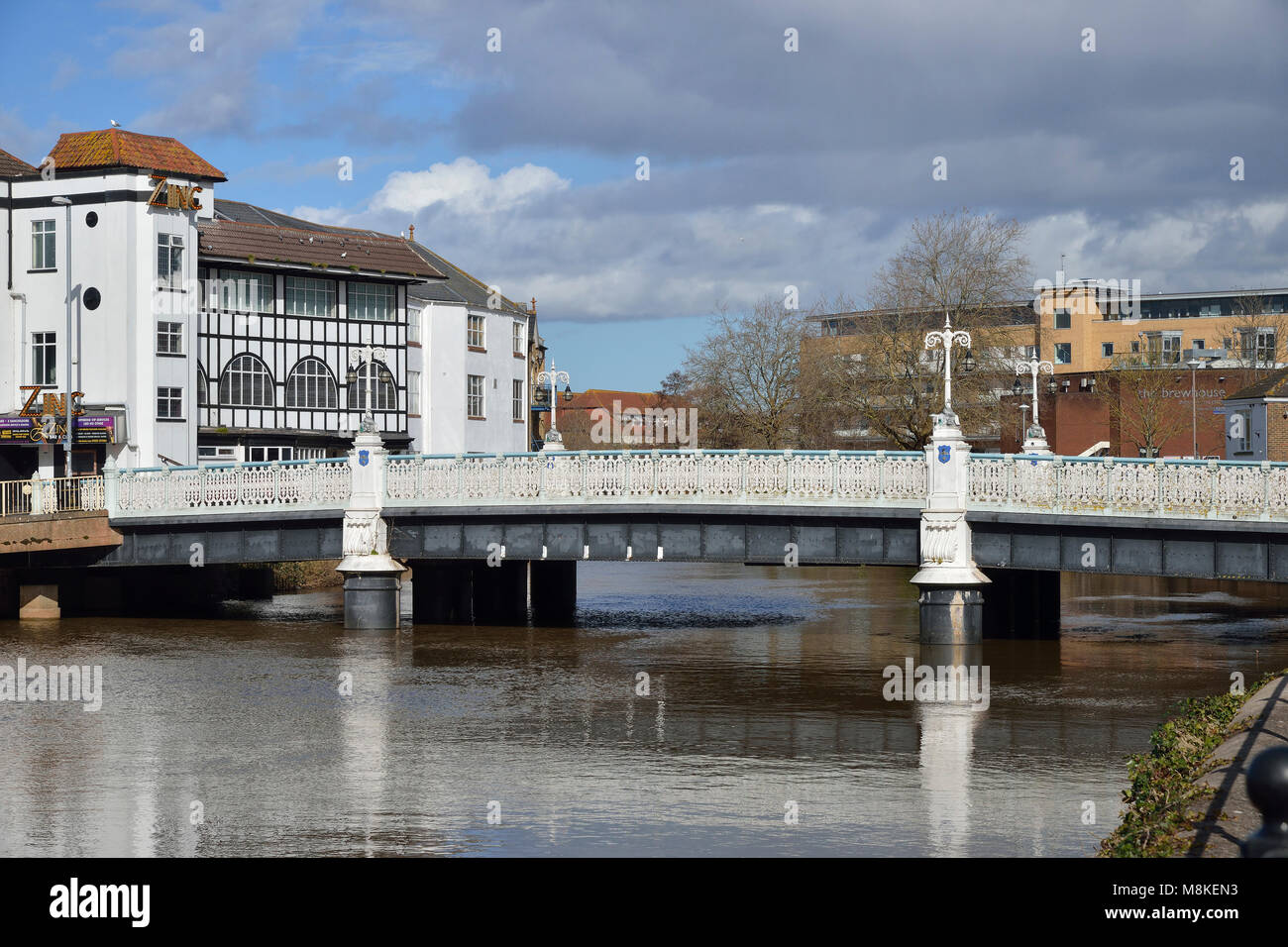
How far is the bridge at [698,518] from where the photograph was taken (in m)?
32.0

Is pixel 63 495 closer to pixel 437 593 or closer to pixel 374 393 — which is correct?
pixel 437 593

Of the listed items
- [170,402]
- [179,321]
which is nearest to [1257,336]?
[179,321]

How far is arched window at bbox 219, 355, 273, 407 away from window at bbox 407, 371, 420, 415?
832cm

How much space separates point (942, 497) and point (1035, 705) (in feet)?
25.4

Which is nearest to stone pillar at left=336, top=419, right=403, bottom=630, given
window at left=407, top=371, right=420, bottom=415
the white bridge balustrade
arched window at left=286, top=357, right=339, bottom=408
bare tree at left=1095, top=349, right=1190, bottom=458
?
the white bridge balustrade

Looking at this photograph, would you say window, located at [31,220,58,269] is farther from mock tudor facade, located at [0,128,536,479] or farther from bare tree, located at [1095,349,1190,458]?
bare tree, located at [1095,349,1190,458]

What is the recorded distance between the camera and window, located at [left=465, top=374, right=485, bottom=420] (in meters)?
68.6

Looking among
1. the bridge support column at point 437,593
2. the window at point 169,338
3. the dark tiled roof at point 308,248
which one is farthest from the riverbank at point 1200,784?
the dark tiled roof at point 308,248

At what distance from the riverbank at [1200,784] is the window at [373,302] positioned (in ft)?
149

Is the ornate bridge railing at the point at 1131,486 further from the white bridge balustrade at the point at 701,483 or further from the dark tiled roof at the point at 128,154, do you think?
the dark tiled roof at the point at 128,154
